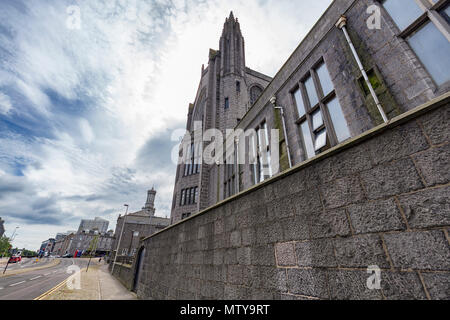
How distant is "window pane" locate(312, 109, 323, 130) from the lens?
7.19 meters

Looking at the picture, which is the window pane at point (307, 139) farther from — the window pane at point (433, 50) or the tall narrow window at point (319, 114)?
the window pane at point (433, 50)

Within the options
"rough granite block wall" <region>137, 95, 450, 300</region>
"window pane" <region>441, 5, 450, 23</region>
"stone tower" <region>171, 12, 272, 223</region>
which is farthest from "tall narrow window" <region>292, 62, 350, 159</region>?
"stone tower" <region>171, 12, 272, 223</region>

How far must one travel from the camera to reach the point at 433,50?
4.50 meters

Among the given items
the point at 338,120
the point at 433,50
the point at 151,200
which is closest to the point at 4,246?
the point at 151,200

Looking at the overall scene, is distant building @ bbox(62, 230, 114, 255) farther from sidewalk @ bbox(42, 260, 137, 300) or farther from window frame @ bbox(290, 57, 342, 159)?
window frame @ bbox(290, 57, 342, 159)

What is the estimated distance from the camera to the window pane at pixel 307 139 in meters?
7.44

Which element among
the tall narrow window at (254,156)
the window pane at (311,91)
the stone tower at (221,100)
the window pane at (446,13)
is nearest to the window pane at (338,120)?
the window pane at (311,91)

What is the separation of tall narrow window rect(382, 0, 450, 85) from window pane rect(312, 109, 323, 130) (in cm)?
293

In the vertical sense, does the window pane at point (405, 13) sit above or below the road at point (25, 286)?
above

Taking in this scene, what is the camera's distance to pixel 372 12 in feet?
18.7

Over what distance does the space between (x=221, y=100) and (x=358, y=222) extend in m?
22.9

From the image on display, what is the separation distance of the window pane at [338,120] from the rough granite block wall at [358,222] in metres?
4.34

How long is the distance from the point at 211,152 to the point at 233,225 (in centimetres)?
1657
